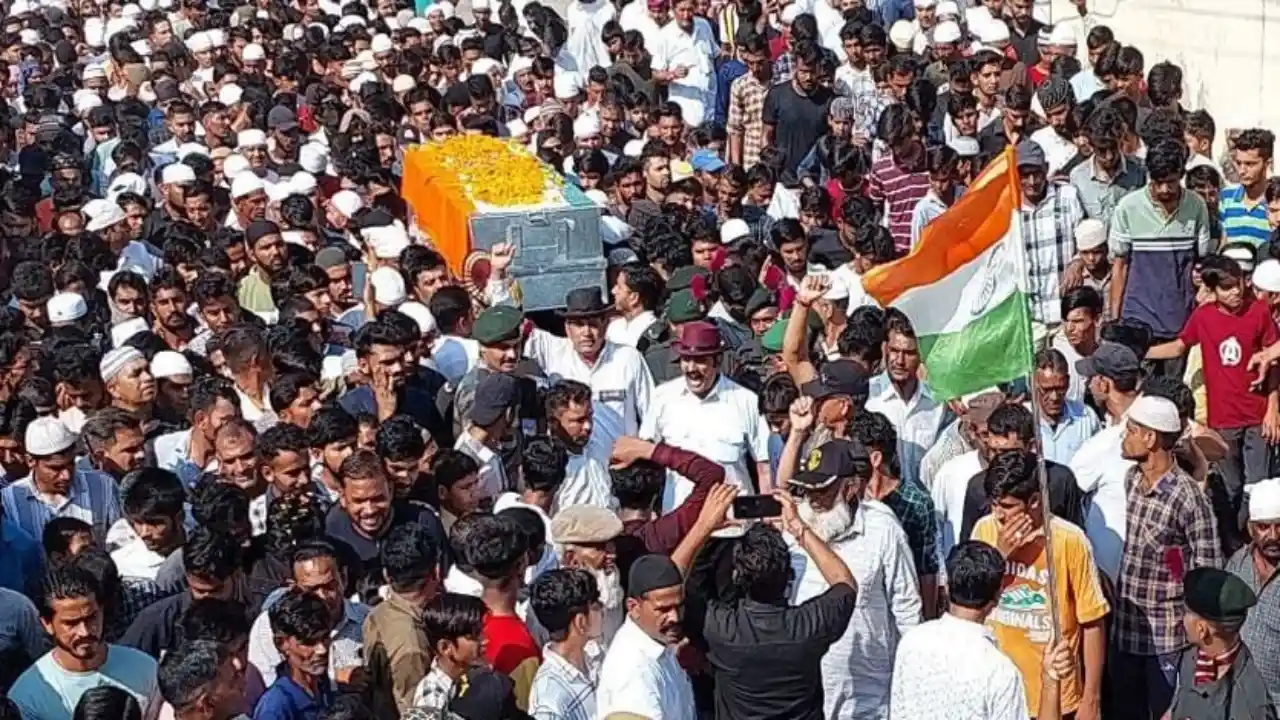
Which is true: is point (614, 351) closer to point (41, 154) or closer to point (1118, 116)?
point (1118, 116)

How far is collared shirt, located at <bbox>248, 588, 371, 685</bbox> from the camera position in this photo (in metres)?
6.17

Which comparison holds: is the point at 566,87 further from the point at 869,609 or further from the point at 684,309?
the point at 869,609

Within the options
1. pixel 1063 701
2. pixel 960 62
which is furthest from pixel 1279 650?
pixel 960 62

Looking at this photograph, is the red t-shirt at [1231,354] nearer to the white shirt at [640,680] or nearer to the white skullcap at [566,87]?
the white shirt at [640,680]

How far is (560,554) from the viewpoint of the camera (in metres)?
6.63

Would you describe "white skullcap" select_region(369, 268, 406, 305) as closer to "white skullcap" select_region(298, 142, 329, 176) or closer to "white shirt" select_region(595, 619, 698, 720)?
"white skullcap" select_region(298, 142, 329, 176)

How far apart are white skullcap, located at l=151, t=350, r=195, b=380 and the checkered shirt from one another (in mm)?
5753

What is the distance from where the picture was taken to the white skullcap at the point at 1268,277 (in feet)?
29.5

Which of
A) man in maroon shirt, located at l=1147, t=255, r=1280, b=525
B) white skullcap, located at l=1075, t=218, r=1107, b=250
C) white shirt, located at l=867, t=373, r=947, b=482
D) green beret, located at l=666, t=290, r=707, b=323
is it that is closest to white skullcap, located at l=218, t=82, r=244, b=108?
green beret, located at l=666, t=290, r=707, b=323

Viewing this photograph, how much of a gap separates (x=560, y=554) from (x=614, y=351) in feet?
7.53

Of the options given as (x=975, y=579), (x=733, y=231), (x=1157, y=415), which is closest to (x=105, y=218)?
(x=733, y=231)

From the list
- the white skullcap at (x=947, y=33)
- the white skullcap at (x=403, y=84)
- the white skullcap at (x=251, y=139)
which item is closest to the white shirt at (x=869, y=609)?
the white skullcap at (x=251, y=139)

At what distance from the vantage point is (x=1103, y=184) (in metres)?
10.8

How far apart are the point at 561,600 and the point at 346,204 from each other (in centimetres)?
673
